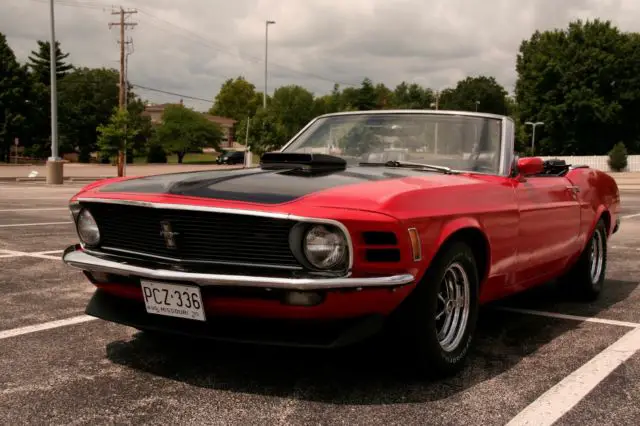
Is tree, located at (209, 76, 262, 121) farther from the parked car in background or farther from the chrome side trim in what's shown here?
the chrome side trim

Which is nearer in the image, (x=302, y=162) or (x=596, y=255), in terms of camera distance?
(x=302, y=162)

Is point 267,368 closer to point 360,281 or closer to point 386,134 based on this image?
point 360,281

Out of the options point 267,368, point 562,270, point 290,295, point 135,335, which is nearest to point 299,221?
point 290,295

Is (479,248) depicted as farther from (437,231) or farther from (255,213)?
(255,213)

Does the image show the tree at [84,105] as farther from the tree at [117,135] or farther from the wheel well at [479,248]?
the wheel well at [479,248]

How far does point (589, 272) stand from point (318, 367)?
3045 mm

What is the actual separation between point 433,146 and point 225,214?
189 centimetres

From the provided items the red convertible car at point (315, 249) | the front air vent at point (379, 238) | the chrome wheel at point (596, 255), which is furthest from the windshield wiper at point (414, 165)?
the chrome wheel at point (596, 255)

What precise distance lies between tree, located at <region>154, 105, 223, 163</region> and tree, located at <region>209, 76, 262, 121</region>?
51.1m

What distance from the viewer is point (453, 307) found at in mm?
3748

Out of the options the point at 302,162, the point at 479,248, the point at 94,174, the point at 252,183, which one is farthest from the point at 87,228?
the point at 94,174

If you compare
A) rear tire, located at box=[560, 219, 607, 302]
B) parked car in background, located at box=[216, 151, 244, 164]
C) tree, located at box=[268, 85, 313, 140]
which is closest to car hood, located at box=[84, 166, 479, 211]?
rear tire, located at box=[560, 219, 607, 302]

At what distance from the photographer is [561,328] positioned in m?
4.82

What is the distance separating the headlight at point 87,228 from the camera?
374cm
